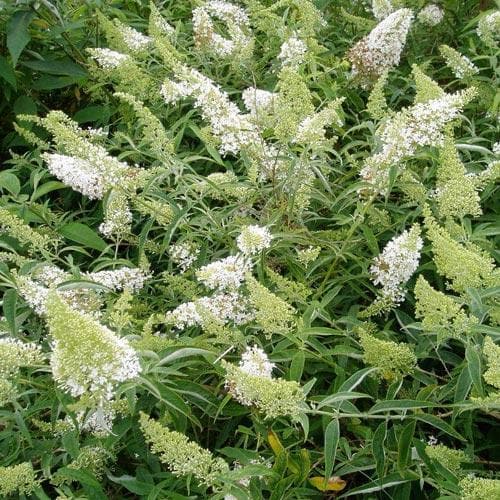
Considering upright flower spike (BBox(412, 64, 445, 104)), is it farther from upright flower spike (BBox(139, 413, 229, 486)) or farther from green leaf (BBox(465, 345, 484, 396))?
upright flower spike (BBox(139, 413, 229, 486))

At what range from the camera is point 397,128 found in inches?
96.1

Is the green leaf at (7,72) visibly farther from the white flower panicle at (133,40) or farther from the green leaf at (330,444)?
the green leaf at (330,444)

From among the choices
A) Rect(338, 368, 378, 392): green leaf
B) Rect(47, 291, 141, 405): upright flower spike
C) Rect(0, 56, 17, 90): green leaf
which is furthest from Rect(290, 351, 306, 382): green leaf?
Rect(0, 56, 17, 90): green leaf

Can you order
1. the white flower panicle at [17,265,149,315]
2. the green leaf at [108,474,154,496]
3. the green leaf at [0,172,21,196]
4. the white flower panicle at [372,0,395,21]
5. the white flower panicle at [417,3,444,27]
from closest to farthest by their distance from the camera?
the green leaf at [108,474,154,496] < the white flower panicle at [17,265,149,315] < the green leaf at [0,172,21,196] < the white flower panicle at [372,0,395,21] < the white flower panicle at [417,3,444,27]

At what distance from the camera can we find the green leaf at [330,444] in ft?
6.35

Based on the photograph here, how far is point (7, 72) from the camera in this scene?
3.70 m

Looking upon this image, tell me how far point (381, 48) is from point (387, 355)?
5.64 feet

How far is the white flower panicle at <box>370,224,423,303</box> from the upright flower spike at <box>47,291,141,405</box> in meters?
0.89

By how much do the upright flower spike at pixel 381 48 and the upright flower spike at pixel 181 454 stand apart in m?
2.08

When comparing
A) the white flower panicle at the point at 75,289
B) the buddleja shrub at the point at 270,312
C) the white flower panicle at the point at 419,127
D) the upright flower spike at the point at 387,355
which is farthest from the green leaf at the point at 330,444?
the white flower panicle at the point at 419,127

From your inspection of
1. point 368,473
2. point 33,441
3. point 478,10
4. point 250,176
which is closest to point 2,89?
point 250,176

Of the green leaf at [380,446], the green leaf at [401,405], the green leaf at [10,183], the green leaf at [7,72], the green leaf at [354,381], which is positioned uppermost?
the green leaf at [7,72]

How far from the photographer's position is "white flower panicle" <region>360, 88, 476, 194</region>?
7.96 feet

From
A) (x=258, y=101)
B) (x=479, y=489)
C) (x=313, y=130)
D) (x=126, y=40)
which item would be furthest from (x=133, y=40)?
(x=479, y=489)
